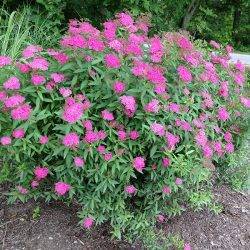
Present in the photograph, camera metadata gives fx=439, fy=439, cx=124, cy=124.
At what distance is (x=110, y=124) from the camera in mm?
2650

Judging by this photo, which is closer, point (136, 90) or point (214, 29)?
point (136, 90)

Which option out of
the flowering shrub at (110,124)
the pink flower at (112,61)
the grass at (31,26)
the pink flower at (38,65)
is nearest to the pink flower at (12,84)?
the flowering shrub at (110,124)

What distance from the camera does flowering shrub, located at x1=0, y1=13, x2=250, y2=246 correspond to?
2.58m

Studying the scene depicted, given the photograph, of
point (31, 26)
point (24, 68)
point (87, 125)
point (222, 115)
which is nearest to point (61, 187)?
point (87, 125)

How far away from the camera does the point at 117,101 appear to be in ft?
8.66

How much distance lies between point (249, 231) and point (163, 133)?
4.48ft

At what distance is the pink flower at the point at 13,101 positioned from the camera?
247 centimetres

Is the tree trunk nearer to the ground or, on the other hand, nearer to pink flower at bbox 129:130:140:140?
the ground

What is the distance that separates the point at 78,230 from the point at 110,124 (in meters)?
0.91

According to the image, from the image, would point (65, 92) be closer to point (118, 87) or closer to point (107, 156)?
point (118, 87)

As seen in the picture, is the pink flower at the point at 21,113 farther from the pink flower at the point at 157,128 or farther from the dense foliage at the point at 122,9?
the dense foliage at the point at 122,9

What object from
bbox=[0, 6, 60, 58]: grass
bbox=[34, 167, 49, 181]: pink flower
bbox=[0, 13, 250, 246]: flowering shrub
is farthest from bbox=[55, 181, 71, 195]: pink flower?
bbox=[0, 6, 60, 58]: grass

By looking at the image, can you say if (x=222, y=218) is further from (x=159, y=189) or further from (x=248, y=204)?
(x=159, y=189)

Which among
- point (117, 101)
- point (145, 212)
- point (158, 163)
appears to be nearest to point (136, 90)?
point (117, 101)
